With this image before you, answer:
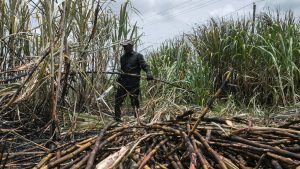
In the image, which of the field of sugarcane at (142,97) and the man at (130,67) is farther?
the man at (130,67)

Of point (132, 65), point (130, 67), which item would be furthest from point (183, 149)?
point (132, 65)

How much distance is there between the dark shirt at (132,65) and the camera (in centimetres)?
→ 570

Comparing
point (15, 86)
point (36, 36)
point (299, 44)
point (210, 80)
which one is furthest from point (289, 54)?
point (15, 86)

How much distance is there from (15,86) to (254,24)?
195 inches

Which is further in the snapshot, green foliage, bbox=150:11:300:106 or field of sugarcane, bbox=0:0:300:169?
green foliage, bbox=150:11:300:106

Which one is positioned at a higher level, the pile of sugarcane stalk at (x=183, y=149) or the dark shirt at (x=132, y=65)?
the dark shirt at (x=132, y=65)

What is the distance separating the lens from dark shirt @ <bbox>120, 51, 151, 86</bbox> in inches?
224

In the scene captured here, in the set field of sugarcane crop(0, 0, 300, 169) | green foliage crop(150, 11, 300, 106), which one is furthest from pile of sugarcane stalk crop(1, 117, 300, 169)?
green foliage crop(150, 11, 300, 106)

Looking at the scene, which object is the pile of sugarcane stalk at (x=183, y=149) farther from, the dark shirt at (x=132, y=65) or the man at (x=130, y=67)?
the dark shirt at (x=132, y=65)

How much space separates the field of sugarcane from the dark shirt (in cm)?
22

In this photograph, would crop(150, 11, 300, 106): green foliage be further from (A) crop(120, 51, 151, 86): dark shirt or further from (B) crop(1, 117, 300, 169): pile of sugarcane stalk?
(B) crop(1, 117, 300, 169): pile of sugarcane stalk

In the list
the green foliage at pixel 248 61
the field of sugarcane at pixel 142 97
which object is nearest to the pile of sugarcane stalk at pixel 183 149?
the field of sugarcane at pixel 142 97

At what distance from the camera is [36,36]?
3.62 m

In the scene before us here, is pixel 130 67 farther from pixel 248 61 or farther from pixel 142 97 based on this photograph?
pixel 248 61
